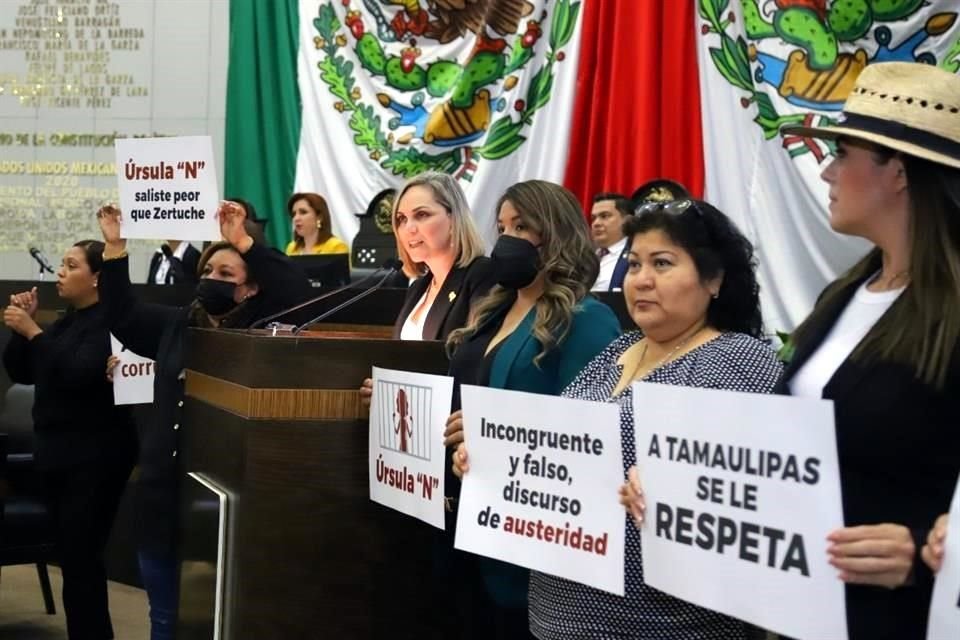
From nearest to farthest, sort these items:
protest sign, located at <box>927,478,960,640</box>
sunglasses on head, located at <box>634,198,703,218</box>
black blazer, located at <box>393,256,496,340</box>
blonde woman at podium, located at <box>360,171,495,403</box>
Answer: protest sign, located at <box>927,478,960,640</box> < sunglasses on head, located at <box>634,198,703,218</box> < black blazer, located at <box>393,256,496,340</box> < blonde woman at podium, located at <box>360,171,495,403</box>

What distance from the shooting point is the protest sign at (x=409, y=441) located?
106 inches

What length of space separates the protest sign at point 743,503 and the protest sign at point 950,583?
140 mm

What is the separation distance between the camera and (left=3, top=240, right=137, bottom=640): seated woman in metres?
4.61

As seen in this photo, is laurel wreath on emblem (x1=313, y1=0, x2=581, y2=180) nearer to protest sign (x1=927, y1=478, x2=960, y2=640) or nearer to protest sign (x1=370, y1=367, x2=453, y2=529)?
protest sign (x1=370, y1=367, x2=453, y2=529)

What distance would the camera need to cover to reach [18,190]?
967 centimetres

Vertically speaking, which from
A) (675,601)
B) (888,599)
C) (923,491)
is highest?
(923,491)

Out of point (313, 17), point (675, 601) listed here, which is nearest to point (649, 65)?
point (313, 17)

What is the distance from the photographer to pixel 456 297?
3336 mm

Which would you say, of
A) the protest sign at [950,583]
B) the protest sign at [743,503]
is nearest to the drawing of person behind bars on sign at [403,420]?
the protest sign at [743,503]

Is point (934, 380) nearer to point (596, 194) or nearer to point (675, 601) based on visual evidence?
point (675, 601)

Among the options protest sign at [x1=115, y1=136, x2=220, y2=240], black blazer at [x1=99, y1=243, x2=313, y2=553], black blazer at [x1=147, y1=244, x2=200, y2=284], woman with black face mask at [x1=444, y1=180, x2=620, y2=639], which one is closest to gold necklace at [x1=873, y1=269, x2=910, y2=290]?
woman with black face mask at [x1=444, y1=180, x2=620, y2=639]

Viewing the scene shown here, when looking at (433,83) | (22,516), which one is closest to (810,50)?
(433,83)

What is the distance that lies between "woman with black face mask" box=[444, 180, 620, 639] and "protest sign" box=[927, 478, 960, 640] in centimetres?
114

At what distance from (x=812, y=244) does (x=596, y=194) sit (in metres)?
1.33
